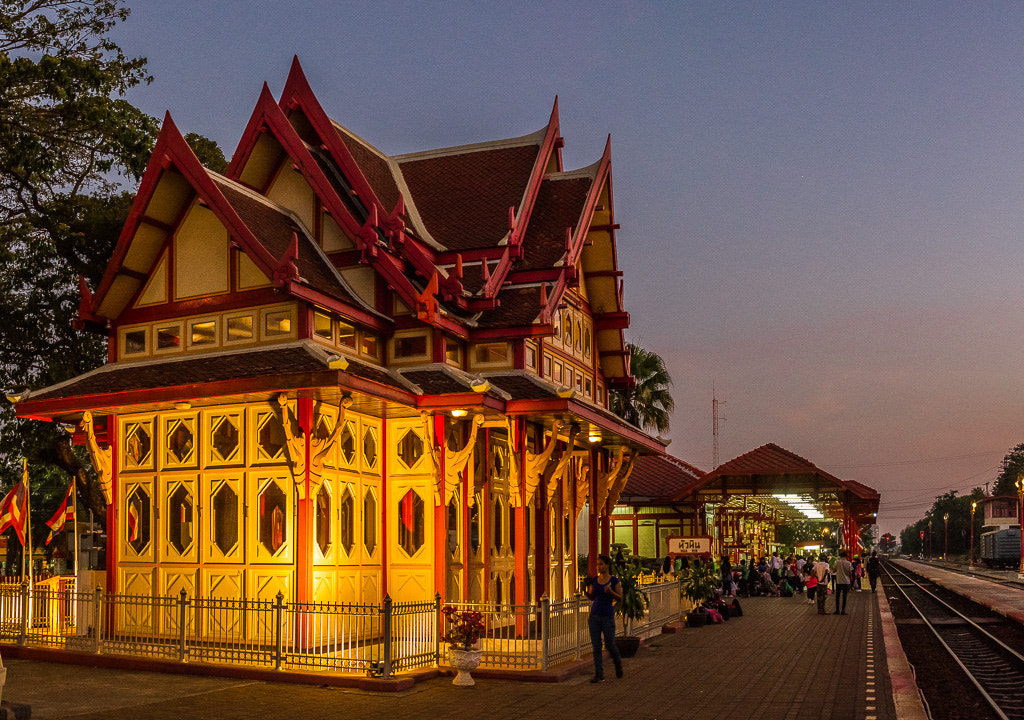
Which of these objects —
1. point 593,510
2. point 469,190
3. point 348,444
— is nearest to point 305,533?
point 348,444

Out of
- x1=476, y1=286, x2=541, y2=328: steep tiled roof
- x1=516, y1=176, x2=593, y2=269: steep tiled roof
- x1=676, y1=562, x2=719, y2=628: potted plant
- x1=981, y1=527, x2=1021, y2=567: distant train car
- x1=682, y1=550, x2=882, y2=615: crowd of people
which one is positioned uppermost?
x1=516, y1=176, x2=593, y2=269: steep tiled roof

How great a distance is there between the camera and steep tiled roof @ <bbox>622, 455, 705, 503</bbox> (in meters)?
49.0

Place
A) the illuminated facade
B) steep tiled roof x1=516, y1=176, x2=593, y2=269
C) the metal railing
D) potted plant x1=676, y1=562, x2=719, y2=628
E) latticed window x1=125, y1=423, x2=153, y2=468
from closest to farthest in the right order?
1. the metal railing
2. the illuminated facade
3. latticed window x1=125, y1=423, x2=153, y2=468
4. steep tiled roof x1=516, y1=176, x2=593, y2=269
5. potted plant x1=676, y1=562, x2=719, y2=628

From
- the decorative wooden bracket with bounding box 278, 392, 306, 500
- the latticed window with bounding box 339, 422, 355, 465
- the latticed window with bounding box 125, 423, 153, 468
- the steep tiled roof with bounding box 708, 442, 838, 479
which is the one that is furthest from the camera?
the steep tiled roof with bounding box 708, 442, 838, 479

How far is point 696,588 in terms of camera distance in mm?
27266

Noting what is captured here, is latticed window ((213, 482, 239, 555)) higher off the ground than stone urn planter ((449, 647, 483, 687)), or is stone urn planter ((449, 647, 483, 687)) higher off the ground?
latticed window ((213, 482, 239, 555))

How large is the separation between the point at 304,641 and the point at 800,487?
31.8m

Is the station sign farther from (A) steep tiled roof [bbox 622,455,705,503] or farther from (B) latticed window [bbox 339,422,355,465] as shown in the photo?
(A) steep tiled roof [bbox 622,455,705,503]

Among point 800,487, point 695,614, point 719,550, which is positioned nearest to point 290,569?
point 695,614

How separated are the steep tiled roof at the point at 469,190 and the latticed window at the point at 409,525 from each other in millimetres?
6541

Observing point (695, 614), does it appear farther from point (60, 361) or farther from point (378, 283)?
point (60, 361)

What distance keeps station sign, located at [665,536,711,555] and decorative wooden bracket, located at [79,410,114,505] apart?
590 inches

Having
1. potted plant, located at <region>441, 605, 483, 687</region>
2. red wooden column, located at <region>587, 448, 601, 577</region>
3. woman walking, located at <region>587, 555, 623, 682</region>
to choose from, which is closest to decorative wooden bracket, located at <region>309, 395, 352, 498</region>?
potted plant, located at <region>441, 605, 483, 687</region>

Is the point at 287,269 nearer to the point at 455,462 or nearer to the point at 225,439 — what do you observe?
the point at 225,439
